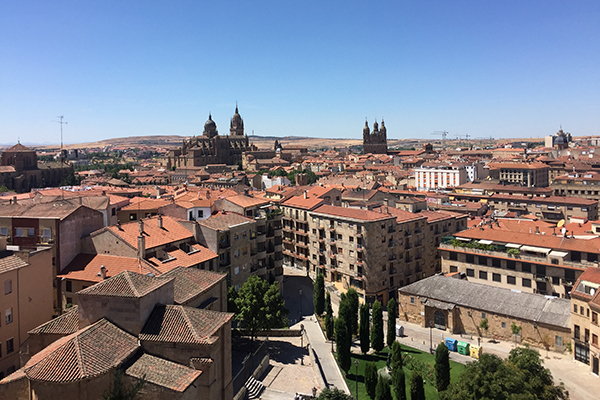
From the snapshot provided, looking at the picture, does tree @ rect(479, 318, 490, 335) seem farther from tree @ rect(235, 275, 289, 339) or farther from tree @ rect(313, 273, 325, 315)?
tree @ rect(235, 275, 289, 339)

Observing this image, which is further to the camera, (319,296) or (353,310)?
(319,296)

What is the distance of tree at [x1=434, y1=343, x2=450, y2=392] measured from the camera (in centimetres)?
3225

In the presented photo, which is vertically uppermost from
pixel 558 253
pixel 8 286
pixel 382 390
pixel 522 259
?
pixel 8 286

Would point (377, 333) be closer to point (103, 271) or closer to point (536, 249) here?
point (536, 249)

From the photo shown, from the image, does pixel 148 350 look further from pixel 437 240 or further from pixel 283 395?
pixel 437 240

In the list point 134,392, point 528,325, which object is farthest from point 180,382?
point 528,325

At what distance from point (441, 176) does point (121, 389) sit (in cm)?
11726

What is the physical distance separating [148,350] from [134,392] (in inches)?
140

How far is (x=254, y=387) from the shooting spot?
3003cm

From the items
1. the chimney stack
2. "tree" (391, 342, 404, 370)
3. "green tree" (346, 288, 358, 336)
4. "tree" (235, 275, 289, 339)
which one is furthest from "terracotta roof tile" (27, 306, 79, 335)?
"green tree" (346, 288, 358, 336)

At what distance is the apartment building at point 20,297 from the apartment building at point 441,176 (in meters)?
104

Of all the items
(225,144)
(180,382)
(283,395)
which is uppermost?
(225,144)

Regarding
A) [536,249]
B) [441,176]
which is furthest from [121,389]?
[441,176]

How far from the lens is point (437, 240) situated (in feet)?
197
